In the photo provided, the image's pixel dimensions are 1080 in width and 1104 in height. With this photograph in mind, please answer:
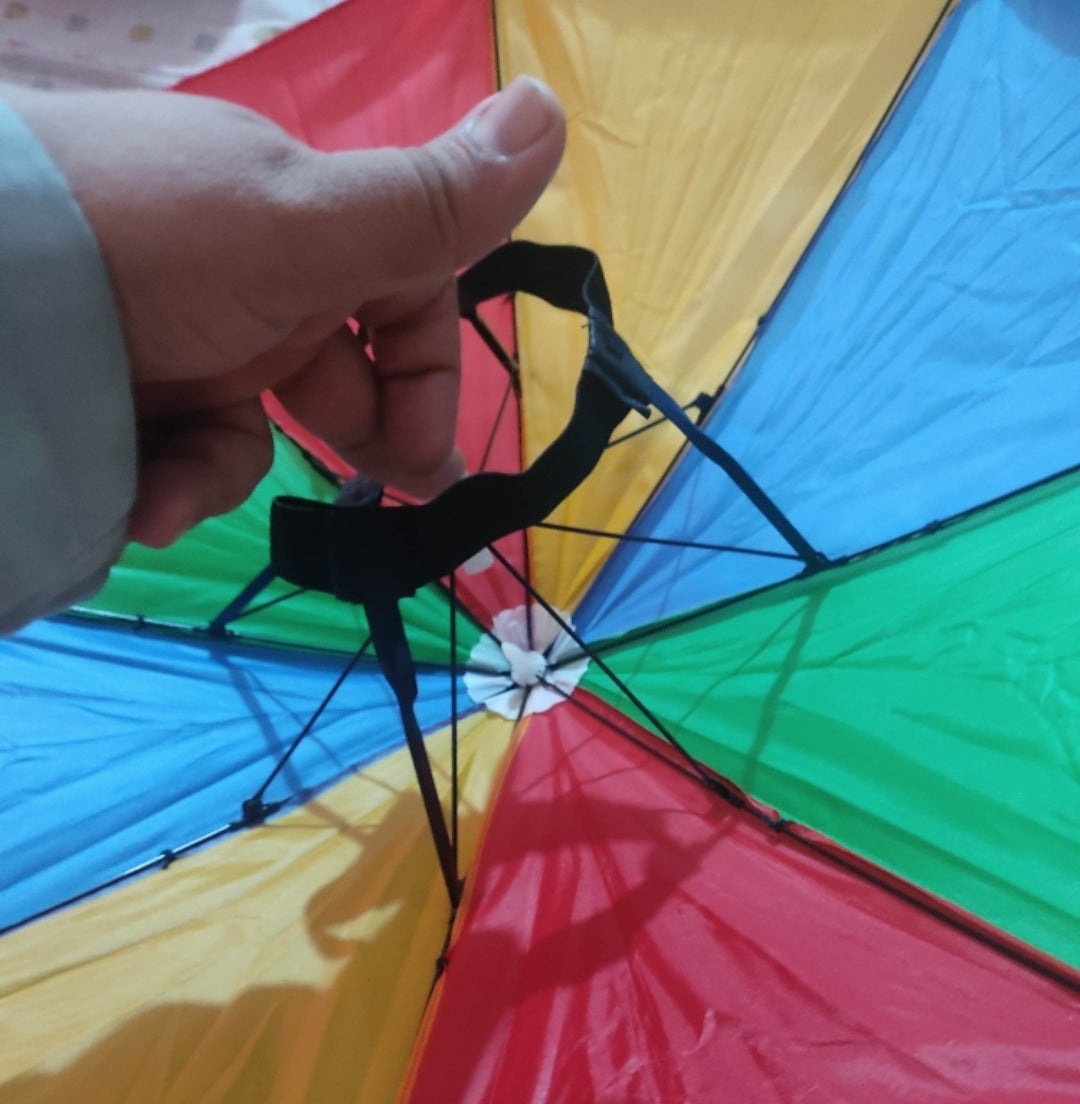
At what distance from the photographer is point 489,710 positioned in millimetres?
844

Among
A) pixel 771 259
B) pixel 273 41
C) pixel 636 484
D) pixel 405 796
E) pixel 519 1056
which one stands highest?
pixel 273 41

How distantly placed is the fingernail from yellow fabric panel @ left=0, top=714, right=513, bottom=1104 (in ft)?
1.61

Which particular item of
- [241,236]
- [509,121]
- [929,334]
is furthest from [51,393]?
[929,334]

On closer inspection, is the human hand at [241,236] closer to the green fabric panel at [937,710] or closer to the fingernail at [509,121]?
the fingernail at [509,121]

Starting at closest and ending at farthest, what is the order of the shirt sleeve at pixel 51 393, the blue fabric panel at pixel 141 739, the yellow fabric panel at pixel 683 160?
the shirt sleeve at pixel 51 393 → the blue fabric panel at pixel 141 739 → the yellow fabric panel at pixel 683 160

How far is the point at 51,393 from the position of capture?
0.33 m

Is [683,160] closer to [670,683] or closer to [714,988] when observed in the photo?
[670,683]

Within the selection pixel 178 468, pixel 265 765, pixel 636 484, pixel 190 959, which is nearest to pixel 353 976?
pixel 190 959

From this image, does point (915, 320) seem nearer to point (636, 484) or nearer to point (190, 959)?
point (636, 484)

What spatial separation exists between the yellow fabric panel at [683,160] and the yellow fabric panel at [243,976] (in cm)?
38

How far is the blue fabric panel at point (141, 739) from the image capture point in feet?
2.15

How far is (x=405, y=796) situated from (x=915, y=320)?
59cm

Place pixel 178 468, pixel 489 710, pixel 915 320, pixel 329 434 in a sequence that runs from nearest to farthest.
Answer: pixel 178 468
pixel 329 434
pixel 915 320
pixel 489 710

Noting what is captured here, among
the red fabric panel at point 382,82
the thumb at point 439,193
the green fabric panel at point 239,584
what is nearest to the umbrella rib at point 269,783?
the green fabric panel at point 239,584
